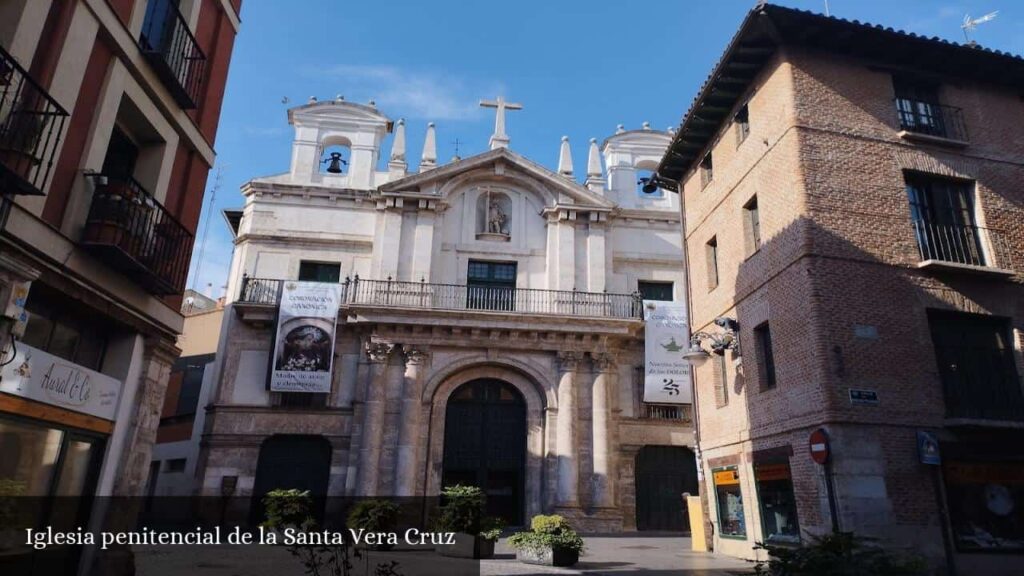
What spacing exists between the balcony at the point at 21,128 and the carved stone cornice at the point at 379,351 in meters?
15.2

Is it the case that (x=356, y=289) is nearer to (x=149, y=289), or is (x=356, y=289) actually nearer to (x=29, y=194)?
(x=149, y=289)

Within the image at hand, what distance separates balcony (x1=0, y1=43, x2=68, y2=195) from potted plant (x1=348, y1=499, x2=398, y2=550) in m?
10.4

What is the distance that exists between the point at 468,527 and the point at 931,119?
1341 cm

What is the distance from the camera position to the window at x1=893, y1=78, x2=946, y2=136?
14055 millimetres

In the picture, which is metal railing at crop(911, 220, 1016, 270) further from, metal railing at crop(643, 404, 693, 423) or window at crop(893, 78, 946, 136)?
metal railing at crop(643, 404, 693, 423)

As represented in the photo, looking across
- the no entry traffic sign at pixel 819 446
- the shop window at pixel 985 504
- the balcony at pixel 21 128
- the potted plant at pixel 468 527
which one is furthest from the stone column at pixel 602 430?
the balcony at pixel 21 128

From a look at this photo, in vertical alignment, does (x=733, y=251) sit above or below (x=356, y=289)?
below

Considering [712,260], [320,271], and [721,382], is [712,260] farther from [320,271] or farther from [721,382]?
[320,271]

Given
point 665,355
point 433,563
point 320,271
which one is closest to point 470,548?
point 433,563

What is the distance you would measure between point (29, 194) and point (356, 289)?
16421 millimetres

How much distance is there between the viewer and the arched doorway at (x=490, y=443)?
2230cm

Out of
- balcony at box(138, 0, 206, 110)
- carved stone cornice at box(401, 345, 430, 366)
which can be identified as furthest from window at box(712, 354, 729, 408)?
balcony at box(138, 0, 206, 110)

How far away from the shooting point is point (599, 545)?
56.6 ft

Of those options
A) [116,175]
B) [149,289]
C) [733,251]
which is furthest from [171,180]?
[733,251]
